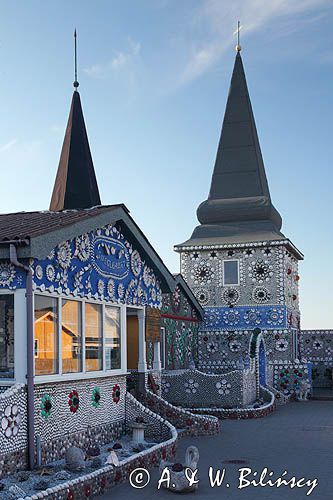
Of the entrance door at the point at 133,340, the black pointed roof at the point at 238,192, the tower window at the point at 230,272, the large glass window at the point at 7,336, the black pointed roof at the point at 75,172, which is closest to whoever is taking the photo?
the large glass window at the point at 7,336

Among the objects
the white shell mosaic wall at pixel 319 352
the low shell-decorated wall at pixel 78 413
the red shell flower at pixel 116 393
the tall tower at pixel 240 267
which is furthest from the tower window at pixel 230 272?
the red shell flower at pixel 116 393

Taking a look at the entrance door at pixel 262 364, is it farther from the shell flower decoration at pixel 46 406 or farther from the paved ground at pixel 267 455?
the shell flower decoration at pixel 46 406

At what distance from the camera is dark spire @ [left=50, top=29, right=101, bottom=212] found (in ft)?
87.8

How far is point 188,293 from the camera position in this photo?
81.7 ft

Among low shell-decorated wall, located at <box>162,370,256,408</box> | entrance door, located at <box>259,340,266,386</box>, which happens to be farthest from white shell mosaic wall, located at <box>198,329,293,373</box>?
low shell-decorated wall, located at <box>162,370,256,408</box>

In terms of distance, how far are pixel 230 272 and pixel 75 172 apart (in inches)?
289

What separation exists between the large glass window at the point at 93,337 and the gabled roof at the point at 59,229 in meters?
1.66

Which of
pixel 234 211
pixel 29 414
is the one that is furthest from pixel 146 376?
pixel 234 211

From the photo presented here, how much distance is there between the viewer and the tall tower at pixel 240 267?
26.5 meters

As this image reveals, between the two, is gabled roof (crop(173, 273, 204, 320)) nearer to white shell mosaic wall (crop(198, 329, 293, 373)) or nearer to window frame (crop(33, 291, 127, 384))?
white shell mosaic wall (crop(198, 329, 293, 373))

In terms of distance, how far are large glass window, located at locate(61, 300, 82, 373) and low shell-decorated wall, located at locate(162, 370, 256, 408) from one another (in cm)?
821

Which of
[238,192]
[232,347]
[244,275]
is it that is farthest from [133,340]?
[238,192]

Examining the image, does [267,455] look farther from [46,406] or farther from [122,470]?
[46,406]

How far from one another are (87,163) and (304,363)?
462 inches
